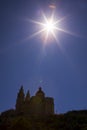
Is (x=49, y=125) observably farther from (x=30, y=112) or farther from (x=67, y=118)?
(x=30, y=112)

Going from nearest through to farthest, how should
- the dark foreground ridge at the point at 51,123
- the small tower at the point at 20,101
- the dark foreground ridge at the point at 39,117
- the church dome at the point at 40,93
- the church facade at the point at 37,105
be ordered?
the dark foreground ridge at the point at 51,123 → the dark foreground ridge at the point at 39,117 → the church facade at the point at 37,105 → the small tower at the point at 20,101 → the church dome at the point at 40,93

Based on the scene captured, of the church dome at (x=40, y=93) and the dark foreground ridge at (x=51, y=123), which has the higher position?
the church dome at (x=40, y=93)

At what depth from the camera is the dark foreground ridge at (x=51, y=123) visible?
81.4 metres

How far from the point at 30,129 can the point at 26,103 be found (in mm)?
38715

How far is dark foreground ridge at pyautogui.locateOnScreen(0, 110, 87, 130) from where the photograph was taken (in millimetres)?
81438

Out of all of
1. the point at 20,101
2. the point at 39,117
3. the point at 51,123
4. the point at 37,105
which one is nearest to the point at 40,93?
the point at 37,105

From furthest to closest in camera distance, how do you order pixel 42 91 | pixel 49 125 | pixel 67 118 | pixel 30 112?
pixel 42 91 → pixel 30 112 → pixel 67 118 → pixel 49 125

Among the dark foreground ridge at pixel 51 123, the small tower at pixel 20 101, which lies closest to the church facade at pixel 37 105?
the small tower at pixel 20 101

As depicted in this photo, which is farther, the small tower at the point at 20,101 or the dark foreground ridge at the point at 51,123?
the small tower at the point at 20,101

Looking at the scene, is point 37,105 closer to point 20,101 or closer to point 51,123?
point 20,101

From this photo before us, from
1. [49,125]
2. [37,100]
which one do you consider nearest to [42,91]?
[37,100]

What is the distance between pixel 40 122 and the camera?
3551 inches

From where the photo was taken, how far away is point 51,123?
293ft

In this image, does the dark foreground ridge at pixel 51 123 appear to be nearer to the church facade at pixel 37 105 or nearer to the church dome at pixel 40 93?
the church facade at pixel 37 105
